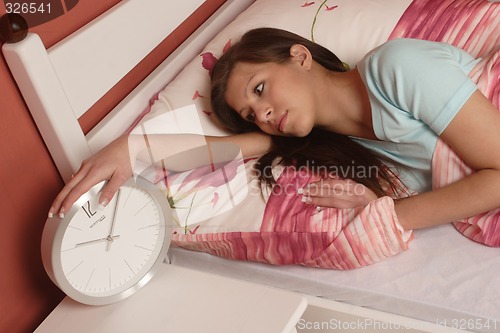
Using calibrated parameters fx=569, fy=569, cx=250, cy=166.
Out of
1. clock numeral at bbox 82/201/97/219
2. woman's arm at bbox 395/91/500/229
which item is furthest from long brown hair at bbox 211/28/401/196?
clock numeral at bbox 82/201/97/219

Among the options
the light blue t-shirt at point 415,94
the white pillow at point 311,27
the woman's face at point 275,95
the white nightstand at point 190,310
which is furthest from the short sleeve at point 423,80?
the white nightstand at point 190,310

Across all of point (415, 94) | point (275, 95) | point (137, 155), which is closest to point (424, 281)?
point (415, 94)

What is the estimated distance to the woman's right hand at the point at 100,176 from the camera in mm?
Answer: 874

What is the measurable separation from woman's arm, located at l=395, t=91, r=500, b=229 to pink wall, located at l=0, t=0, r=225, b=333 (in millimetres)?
652

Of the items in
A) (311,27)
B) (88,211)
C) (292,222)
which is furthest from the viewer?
(311,27)

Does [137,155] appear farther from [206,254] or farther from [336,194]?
[336,194]

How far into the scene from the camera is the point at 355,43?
130cm

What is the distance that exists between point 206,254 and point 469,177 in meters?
0.50

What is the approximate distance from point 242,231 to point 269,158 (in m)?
0.21

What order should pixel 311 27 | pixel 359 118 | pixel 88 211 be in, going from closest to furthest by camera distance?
1. pixel 88 211
2. pixel 359 118
3. pixel 311 27

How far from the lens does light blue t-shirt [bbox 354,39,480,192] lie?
96 cm

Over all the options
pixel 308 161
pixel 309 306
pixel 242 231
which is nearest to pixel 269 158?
pixel 308 161

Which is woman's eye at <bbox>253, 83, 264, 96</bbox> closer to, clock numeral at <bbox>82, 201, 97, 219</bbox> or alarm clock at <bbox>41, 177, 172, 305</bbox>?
alarm clock at <bbox>41, 177, 172, 305</bbox>

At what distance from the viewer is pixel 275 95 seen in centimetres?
110
